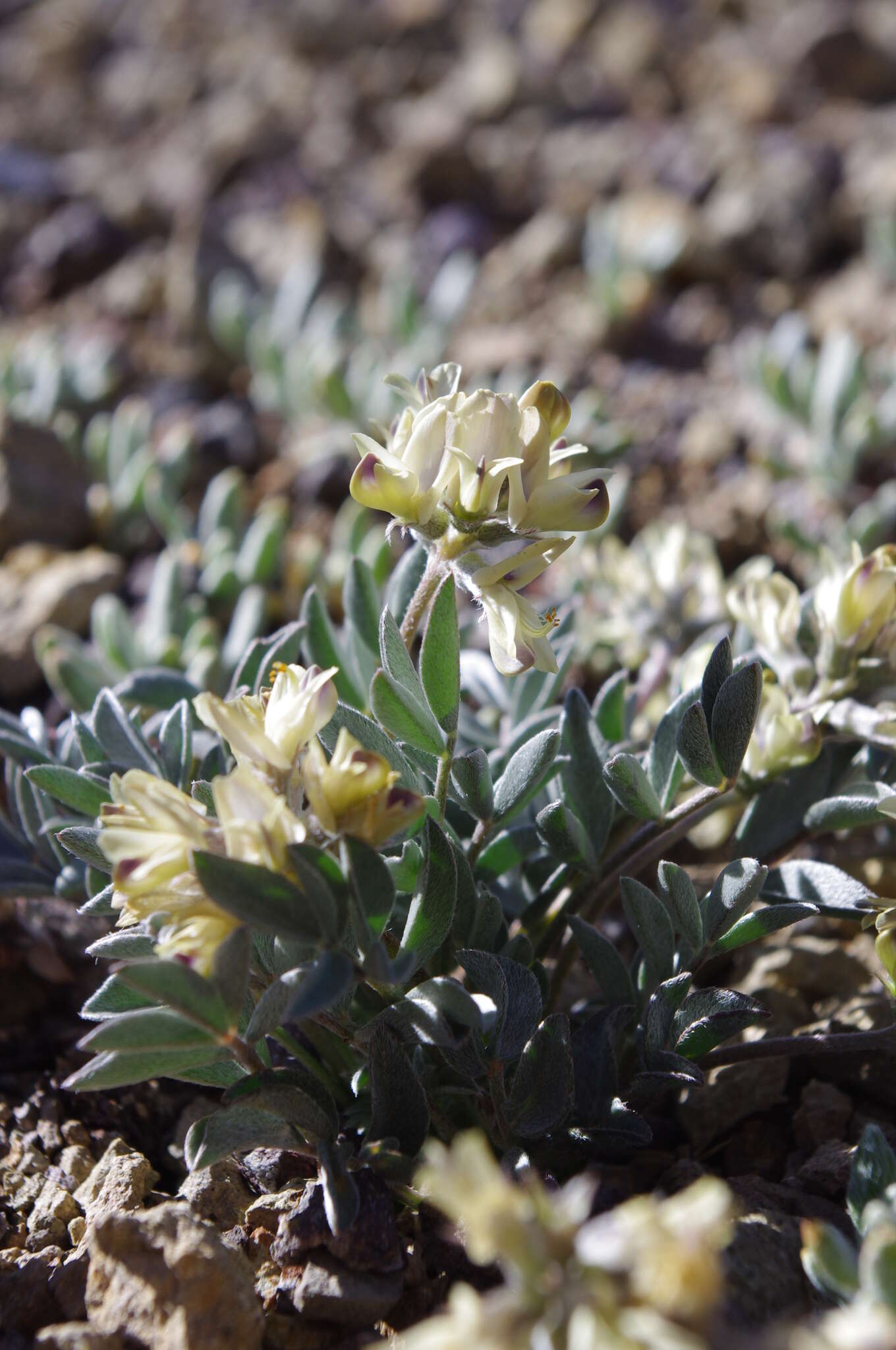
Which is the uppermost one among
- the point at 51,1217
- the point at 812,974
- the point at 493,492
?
the point at 493,492

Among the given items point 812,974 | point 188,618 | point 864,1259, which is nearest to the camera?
point 864,1259

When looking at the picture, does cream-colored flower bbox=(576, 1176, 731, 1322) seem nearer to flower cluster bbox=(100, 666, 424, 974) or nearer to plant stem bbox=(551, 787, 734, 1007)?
flower cluster bbox=(100, 666, 424, 974)

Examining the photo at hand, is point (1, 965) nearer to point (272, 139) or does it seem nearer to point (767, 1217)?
point (767, 1217)

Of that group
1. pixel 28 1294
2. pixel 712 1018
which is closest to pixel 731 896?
pixel 712 1018

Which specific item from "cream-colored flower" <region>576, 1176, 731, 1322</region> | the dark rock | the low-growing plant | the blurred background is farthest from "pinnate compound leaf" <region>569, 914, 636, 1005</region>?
the dark rock

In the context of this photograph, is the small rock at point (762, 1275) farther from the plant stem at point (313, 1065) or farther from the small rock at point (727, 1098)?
the plant stem at point (313, 1065)

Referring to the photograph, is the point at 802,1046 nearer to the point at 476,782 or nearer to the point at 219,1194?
the point at 476,782
